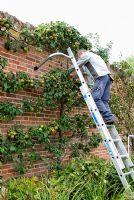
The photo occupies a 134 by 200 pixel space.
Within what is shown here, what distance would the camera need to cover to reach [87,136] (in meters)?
6.78

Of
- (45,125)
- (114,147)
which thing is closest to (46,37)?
(45,125)

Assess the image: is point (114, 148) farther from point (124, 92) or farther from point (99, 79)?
point (124, 92)

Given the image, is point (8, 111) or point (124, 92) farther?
point (124, 92)

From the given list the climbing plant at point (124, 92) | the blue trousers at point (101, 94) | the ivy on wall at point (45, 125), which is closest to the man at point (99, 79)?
the blue trousers at point (101, 94)

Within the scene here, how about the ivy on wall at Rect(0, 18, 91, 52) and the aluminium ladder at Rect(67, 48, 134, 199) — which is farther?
the ivy on wall at Rect(0, 18, 91, 52)

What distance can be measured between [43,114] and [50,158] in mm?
746

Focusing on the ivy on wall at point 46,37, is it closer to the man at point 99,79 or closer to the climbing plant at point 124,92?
the man at point 99,79

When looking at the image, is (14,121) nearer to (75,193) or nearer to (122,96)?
(75,193)

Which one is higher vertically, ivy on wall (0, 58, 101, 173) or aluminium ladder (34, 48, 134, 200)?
ivy on wall (0, 58, 101, 173)

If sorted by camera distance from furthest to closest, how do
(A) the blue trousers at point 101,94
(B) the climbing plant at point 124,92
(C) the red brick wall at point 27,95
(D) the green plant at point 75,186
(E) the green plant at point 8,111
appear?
(B) the climbing plant at point 124,92 < (A) the blue trousers at point 101,94 < (C) the red brick wall at point 27,95 < (E) the green plant at point 8,111 < (D) the green plant at point 75,186

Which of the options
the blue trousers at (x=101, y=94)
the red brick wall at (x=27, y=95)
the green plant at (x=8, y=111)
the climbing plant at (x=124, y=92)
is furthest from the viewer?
the climbing plant at (x=124, y=92)

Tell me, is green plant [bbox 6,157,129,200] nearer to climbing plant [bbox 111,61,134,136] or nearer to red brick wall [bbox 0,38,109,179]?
red brick wall [bbox 0,38,109,179]

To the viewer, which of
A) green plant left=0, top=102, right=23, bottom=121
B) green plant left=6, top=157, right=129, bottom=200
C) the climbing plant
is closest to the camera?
green plant left=6, top=157, right=129, bottom=200

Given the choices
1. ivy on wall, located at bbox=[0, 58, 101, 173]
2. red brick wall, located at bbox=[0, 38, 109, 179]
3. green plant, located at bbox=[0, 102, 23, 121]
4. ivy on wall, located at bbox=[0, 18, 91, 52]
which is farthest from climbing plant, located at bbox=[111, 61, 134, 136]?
green plant, located at bbox=[0, 102, 23, 121]
